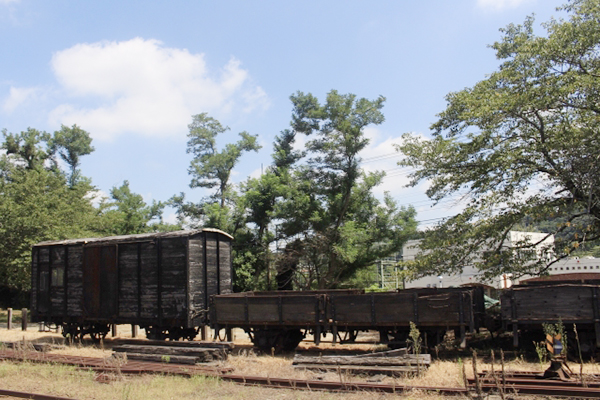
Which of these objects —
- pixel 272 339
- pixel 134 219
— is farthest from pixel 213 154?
pixel 272 339

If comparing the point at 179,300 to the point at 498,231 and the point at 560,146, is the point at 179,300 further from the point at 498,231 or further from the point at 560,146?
the point at 560,146

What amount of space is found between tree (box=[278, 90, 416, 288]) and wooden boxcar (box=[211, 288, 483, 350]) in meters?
12.6

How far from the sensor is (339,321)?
1205 centimetres

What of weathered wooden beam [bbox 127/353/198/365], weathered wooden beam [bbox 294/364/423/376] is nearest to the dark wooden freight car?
weathered wooden beam [bbox 127/353/198/365]

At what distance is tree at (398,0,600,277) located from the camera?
13078 mm

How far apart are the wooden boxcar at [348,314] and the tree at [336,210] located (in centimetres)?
1259

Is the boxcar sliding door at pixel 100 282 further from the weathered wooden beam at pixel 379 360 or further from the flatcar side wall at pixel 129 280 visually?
the weathered wooden beam at pixel 379 360

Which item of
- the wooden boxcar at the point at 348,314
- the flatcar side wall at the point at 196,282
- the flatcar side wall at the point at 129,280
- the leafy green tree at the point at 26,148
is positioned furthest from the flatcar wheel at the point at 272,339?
the leafy green tree at the point at 26,148

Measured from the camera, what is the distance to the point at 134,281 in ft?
50.4

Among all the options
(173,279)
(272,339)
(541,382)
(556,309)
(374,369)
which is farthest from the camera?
(173,279)

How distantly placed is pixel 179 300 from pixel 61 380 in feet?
17.0

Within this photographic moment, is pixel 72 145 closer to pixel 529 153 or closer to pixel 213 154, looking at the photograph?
pixel 213 154

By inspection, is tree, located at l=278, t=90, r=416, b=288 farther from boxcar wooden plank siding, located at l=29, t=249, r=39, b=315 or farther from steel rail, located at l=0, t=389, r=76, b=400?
steel rail, located at l=0, t=389, r=76, b=400

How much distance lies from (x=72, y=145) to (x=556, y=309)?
48.9 meters
